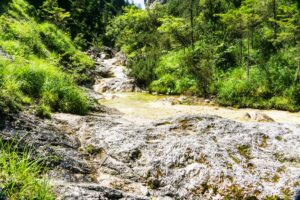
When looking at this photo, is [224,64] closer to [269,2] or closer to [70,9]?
[269,2]

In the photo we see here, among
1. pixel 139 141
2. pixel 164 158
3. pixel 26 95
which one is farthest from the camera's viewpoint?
pixel 26 95

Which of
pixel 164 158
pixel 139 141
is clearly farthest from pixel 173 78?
pixel 164 158

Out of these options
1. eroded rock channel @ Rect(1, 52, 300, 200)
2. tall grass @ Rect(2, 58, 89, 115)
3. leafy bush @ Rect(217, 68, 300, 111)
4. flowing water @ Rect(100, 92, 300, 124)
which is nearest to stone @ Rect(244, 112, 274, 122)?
flowing water @ Rect(100, 92, 300, 124)

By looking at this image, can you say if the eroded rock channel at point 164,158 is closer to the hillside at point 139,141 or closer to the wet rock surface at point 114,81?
the hillside at point 139,141

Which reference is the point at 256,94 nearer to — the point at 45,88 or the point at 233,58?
the point at 233,58

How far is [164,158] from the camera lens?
582 centimetres

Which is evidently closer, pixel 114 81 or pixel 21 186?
pixel 21 186

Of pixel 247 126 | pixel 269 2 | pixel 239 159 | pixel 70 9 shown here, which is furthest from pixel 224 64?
pixel 70 9

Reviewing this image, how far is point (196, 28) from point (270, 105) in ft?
36.6

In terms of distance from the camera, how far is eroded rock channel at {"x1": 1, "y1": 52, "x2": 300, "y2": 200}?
5012 mm

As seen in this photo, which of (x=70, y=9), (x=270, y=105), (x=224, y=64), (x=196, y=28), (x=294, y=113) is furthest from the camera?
(x=70, y=9)

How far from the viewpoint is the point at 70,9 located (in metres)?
39.7

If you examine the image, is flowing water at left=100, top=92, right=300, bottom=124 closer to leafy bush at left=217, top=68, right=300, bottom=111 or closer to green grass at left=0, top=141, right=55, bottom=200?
leafy bush at left=217, top=68, right=300, bottom=111

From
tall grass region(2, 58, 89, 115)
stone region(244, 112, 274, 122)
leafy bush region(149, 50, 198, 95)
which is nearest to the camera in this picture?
tall grass region(2, 58, 89, 115)
